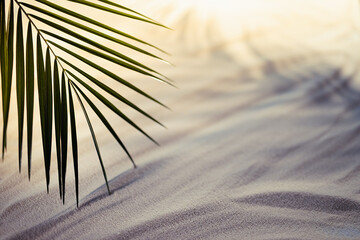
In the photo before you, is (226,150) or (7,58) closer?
(7,58)

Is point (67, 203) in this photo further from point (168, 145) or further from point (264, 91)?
point (264, 91)

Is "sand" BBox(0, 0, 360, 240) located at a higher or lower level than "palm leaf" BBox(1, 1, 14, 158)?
lower

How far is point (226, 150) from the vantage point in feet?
3.77

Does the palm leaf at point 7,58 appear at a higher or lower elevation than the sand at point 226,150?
higher

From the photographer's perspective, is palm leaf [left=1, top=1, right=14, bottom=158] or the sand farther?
the sand

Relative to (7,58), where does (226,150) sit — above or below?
below

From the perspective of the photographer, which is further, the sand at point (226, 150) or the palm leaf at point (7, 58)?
the sand at point (226, 150)

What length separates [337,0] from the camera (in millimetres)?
2113

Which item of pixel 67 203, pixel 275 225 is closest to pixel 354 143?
pixel 275 225

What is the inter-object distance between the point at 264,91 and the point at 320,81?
19 cm

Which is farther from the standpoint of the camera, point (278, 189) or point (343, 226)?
point (278, 189)

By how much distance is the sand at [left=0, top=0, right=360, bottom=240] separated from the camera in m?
0.88

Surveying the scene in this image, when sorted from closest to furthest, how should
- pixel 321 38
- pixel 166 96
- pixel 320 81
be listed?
pixel 166 96
pixel 320 81
pixel 321 38

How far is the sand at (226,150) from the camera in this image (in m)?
0.88
